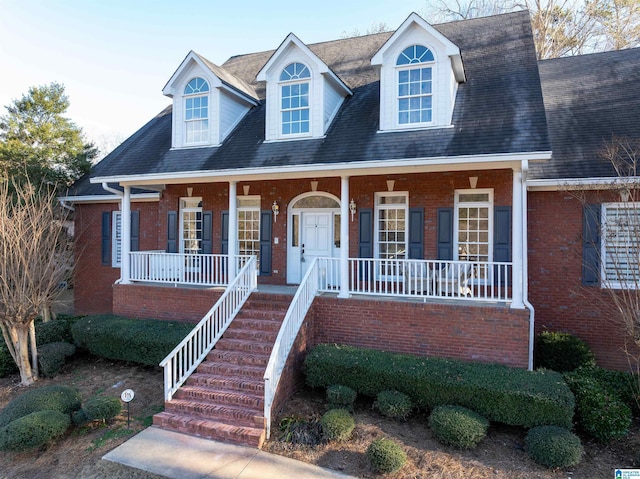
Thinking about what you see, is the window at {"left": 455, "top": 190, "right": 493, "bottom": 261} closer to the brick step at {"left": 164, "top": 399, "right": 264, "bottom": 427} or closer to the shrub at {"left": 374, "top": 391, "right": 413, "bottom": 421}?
the shrub at {"left": 374, "top": 391, "right": 413, "bottom": 421}

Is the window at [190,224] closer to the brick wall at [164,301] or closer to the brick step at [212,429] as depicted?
the brick wall at [164,301]

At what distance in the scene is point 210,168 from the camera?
10477 millimetres

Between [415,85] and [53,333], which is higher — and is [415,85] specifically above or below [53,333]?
above

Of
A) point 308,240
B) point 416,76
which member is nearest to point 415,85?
point 416,76

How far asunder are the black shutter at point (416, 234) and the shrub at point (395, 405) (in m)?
4.04

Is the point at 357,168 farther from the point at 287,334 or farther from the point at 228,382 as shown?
the point at 228,382

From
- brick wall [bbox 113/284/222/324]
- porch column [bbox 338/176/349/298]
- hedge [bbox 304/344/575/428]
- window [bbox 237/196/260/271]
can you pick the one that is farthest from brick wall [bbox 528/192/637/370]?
brick wall [bbox 113/284/222/324]

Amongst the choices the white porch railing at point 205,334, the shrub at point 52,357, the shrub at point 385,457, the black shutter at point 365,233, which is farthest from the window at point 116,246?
the shrub at point 385,457

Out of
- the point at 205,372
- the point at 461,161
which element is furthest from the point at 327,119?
the point at 205,372

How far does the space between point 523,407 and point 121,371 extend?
8.58 metres

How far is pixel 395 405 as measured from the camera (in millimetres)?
6789

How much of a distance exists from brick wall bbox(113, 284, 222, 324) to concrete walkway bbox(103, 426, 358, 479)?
408 centimetres

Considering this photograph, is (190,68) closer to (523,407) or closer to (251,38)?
(251,38)

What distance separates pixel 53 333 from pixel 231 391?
21.0 ft
